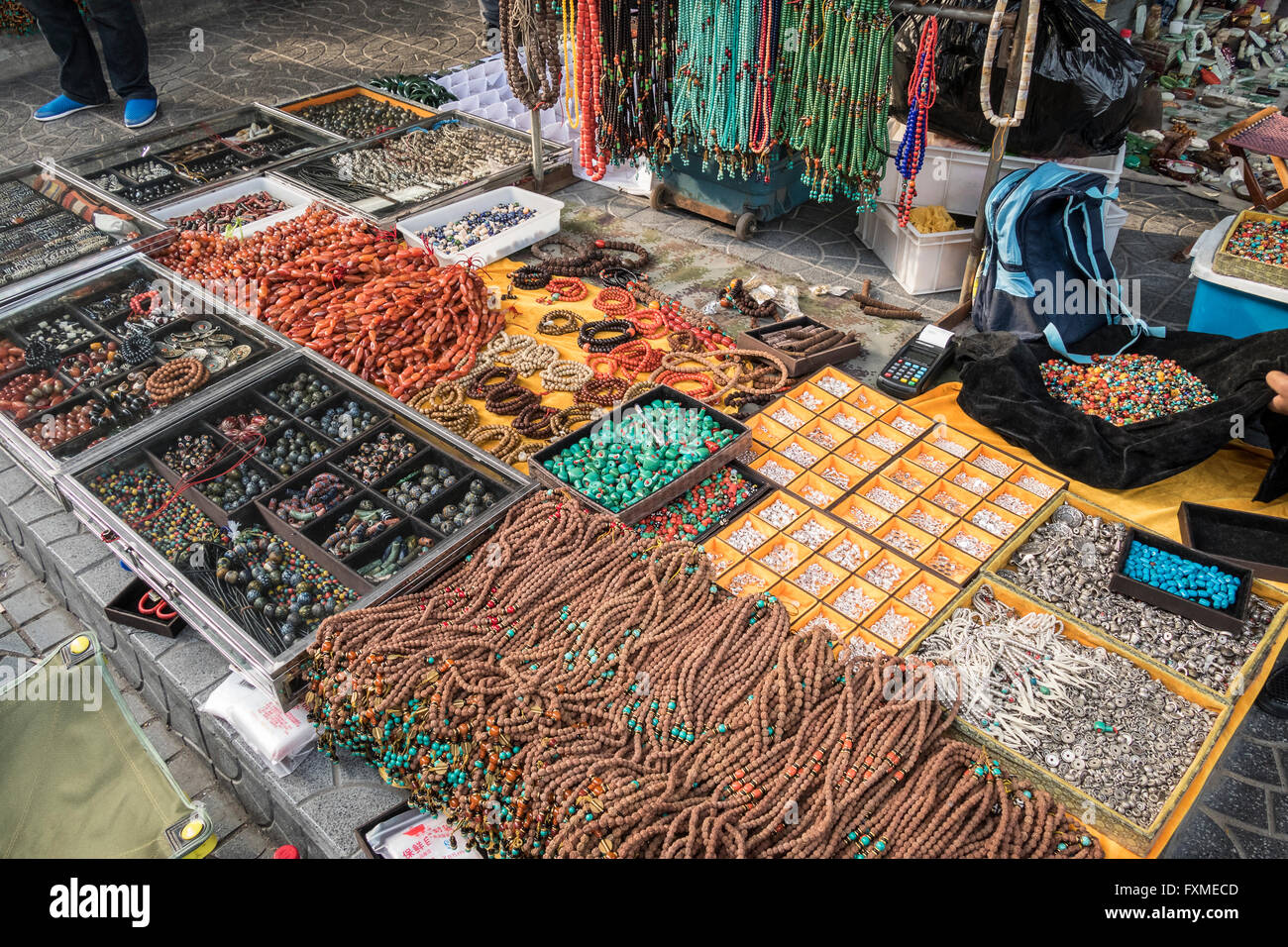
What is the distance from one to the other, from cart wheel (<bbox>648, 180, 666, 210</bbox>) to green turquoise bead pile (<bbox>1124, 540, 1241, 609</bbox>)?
3.65m

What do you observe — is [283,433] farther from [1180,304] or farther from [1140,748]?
[1180,304]

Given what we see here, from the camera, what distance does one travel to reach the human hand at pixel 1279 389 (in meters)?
3.39

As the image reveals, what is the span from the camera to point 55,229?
489 centimetres

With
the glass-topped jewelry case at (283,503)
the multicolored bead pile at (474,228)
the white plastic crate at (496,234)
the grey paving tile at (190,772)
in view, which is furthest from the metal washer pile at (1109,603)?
the multicolored bead pile at (474,228)

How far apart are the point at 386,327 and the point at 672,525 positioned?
1.89 meters

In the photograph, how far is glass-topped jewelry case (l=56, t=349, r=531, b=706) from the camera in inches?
120

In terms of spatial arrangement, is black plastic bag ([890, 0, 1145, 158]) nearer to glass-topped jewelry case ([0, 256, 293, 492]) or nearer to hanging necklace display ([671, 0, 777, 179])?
hanging necklace display ([671, 0, 777, 179])

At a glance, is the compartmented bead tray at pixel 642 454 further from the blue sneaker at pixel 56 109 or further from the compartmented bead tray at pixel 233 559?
the blue sneaker at pixel 56 109

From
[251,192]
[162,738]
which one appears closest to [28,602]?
[162,738]

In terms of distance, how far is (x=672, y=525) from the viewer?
11.0ft

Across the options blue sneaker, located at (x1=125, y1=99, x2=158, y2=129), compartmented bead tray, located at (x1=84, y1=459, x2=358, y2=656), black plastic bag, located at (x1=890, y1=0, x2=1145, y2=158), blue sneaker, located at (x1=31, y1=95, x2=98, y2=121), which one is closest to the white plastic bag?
compartmented bead tray, located at (x1=84, y1=459, x2=358, y2=656)

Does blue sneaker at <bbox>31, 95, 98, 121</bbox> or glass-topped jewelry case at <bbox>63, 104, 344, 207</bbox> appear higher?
glass-topped jewelry case at <bbox>63, 104, 344, 207</bbox>

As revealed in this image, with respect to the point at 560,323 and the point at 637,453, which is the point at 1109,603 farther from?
the point at 560,323

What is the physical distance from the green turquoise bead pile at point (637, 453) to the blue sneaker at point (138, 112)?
19.6ft
